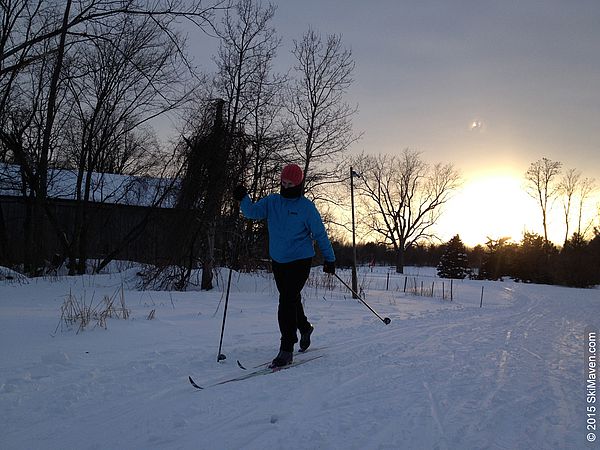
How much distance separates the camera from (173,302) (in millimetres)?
8430

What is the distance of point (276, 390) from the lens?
11.5ft

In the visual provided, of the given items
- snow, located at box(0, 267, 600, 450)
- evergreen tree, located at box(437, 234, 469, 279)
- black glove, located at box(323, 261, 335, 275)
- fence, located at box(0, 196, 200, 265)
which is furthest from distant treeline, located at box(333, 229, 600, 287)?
black glove, located at box(323, 261, 335, 275)

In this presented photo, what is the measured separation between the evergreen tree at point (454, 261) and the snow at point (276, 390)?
45.3 metres

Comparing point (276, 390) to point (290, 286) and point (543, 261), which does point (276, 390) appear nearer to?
point (290, 286)

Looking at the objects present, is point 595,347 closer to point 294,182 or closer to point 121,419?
point 294,182

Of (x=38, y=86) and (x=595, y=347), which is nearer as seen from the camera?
(x=595, y=347)

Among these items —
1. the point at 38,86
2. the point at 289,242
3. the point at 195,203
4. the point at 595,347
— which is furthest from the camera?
the point at 38,86

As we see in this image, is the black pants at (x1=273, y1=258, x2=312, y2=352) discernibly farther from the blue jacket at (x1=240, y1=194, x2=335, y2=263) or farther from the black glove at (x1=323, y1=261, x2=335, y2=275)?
the black glove at (x1=323, y1=261, x2=335, y2=275)

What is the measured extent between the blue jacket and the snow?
111cm

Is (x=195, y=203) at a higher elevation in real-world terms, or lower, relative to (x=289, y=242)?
higher

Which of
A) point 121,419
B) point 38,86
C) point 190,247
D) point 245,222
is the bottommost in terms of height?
point 121,419

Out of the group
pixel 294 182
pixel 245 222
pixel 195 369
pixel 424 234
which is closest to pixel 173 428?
pixel 195 369

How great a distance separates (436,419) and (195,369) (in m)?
2.14

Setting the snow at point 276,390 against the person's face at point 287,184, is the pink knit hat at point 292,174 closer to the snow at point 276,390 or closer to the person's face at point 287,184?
the person's face at point 287,184
